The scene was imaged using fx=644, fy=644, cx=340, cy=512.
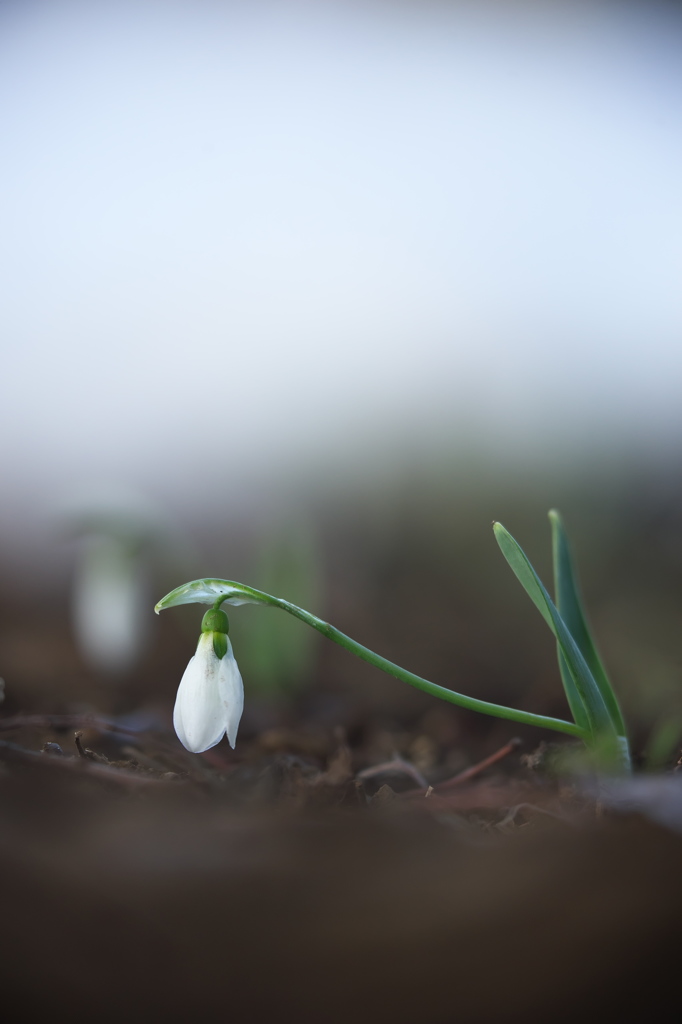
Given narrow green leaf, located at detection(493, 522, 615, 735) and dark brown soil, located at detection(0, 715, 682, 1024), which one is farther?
narrow green leaf, located at detection(493, 522, 615, 735)

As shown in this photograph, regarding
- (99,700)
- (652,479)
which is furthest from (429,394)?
(99,700)

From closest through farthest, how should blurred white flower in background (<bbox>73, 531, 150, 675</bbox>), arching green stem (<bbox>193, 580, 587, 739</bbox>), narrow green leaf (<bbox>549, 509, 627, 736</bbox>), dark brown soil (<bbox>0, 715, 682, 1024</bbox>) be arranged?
1. dark brown soil (<bbox>0, 715, 682, 1024</bbox>)
2. arching green stem (<bbox>193, 580, 587, 739</bbox>)
3. narrow green leaf (<bbox>549, 509, 627, 736</bbox>)
4. blurred white flower in background (<bbox>73, 531, 150, 675</bbox>)

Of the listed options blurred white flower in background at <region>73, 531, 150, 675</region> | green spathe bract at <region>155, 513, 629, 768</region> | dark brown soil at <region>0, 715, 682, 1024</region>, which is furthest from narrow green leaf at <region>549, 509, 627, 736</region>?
blurred white flower in background at <region>73, 531, 150, 675</region>

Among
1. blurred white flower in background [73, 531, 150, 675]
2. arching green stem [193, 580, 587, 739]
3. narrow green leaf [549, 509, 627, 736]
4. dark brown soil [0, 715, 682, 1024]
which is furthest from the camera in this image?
blurred white flower in background [73, 531, 150, 675]

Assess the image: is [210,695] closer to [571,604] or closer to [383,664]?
[383,664]

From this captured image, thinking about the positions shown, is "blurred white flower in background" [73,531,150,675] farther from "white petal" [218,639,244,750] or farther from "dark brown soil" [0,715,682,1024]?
"dark brown soil" [0,715,682,1024]

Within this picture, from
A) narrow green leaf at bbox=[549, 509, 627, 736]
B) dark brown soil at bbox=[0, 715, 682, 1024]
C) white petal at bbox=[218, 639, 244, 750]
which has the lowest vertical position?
dark brown soil at bbox=[0, 715, 682, 1024]

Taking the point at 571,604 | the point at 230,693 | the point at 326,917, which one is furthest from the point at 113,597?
the point at 326,917

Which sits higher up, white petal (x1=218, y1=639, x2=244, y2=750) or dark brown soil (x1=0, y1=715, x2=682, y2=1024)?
white petal (x1=218, y1=639, x2=244, y2=750)
